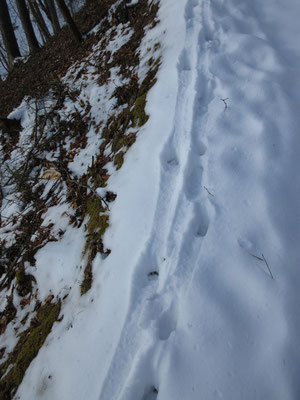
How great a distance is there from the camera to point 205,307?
1463 mm

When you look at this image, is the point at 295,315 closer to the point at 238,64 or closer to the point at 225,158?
the point at 225,158

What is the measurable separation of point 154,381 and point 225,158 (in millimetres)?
1624

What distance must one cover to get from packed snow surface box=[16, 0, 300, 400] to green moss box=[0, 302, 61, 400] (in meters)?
0.10

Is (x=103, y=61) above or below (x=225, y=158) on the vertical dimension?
above

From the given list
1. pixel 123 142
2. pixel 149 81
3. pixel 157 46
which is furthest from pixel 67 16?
pixel 123 142

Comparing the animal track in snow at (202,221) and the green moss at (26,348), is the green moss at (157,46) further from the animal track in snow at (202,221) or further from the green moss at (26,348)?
the green moss at (26,348)

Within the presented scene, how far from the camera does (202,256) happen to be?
64.8 inches

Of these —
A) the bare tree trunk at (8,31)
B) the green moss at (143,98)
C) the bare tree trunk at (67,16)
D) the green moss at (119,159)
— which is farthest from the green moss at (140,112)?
the bare tree trunk at (8,31)

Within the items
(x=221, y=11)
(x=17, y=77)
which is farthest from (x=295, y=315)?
(x=17, y=77)

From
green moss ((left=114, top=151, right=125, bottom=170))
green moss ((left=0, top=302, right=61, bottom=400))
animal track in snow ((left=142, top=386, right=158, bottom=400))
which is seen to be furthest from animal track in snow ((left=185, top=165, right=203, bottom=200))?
green moss ((left=0, top=302, right=61, bottom=400))

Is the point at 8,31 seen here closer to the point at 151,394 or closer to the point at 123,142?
the point at 123,142

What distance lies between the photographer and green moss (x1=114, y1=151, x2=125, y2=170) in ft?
8.94

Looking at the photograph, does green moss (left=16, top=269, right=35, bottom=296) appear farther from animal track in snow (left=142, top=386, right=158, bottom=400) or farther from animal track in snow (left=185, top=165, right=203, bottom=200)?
animal track in snow (left=185, top=165, right=203, bottom=200)

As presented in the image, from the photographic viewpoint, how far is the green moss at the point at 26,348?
75.9 inches
